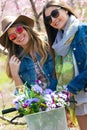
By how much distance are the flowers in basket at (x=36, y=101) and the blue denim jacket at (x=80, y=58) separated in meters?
0.33

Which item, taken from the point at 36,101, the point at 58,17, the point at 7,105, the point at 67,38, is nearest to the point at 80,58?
the point at 67,38

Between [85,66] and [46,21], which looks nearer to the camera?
[85,66]

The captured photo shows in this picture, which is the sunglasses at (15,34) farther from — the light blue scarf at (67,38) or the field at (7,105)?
the field at (7,105)

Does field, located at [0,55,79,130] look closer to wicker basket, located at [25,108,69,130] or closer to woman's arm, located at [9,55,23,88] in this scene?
woman's arm, located at [9,55,23,88]

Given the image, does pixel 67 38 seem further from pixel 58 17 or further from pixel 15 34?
pixel 15 34

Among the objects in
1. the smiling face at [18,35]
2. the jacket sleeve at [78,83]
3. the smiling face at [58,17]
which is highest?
the smiling face at [58,17]

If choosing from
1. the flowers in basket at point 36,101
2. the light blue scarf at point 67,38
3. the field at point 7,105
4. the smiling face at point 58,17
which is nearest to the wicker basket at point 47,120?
the flowers in basket at point 36,101

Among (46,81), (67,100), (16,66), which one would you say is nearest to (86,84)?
(67,100)

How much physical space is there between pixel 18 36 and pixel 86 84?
804 mm

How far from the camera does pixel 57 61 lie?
3.18 m

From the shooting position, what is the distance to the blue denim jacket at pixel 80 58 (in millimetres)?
2893

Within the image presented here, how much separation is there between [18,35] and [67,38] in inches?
21.4

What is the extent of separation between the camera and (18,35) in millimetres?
3396

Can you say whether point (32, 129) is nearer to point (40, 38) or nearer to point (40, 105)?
point (40, 105)
